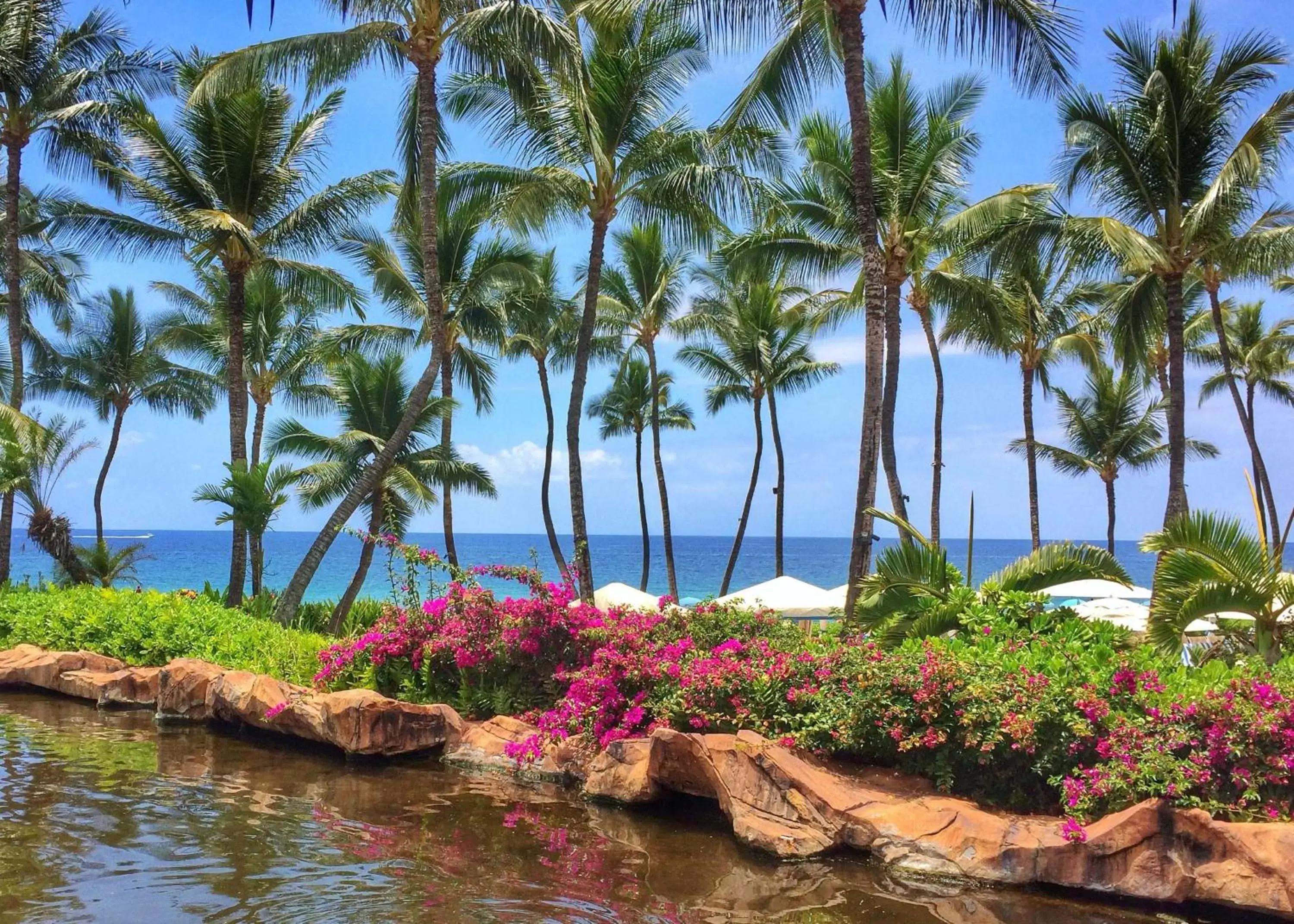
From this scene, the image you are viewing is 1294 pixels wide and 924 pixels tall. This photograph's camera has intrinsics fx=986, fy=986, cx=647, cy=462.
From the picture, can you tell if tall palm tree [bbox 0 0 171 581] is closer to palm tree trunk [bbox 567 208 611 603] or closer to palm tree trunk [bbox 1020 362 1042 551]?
palm tree trunk [bbox 567 208 611 603]

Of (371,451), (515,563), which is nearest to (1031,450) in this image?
(371,451)

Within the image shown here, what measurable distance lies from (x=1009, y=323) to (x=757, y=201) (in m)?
8.63

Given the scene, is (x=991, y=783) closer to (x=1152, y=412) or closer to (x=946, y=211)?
(x=946, y=211)

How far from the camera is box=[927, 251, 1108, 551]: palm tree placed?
20.2 m

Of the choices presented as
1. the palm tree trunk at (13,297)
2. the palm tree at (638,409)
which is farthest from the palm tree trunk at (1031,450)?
the palm tree trunk at (13,297)

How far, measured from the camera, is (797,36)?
43.5ft

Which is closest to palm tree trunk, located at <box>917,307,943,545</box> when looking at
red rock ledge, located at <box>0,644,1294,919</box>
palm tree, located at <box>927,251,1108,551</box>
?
palm tree, located at <box>927,251,1108,551</box>

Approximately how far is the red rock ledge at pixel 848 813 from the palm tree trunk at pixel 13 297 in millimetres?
12763

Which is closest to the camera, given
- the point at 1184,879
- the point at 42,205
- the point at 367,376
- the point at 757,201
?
the point at 1184,879

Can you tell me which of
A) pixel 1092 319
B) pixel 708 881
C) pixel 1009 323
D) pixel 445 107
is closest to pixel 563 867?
pixel 708 881

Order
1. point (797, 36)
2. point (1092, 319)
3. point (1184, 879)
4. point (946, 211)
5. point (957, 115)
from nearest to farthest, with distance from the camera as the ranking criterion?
point (1184, 879) → point (797, 36) → point (957, 115) → point (946, 211) → point (1092, 319)

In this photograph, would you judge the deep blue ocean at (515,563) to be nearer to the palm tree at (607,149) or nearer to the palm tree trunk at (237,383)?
the palm tree trunk at (237,383)

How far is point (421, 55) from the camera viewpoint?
51.1 feet

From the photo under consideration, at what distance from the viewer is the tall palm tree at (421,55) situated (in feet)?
48.8
